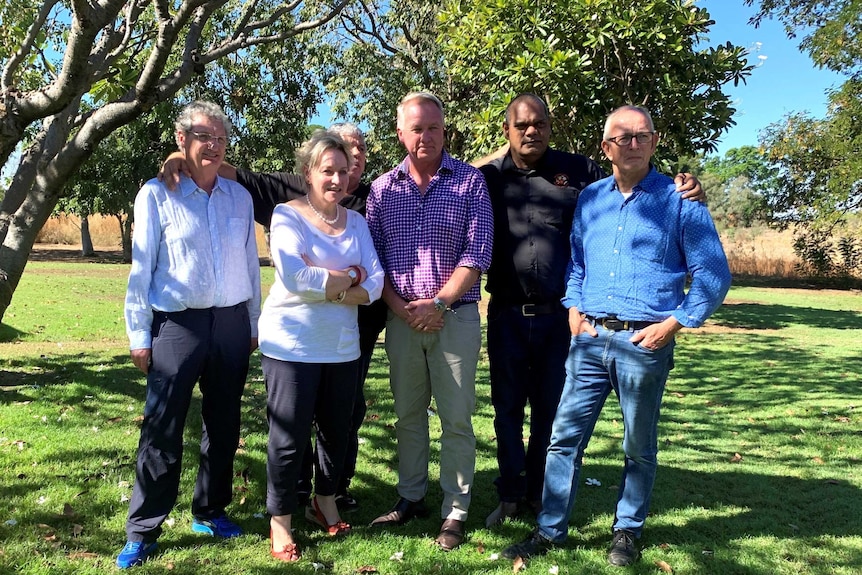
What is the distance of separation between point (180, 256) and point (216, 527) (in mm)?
1572

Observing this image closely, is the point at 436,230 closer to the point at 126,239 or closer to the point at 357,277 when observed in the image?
the point at 357,277

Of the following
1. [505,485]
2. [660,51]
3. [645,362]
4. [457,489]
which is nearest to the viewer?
[645,362]

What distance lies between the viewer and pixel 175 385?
3.23m

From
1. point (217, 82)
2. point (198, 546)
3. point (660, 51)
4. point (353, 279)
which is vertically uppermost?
point (217, 82)

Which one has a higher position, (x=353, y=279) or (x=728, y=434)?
(x=353, y=279)

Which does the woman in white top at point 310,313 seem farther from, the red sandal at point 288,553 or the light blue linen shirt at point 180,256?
the light blue linen shirt at point 180,256

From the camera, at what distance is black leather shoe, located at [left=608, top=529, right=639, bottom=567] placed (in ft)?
11.4

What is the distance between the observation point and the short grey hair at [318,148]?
3415 millimetres

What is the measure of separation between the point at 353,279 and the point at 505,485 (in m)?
1.69

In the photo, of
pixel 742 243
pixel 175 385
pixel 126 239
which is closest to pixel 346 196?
pixel 175 385

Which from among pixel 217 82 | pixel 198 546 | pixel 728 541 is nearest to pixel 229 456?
pixel 198 546

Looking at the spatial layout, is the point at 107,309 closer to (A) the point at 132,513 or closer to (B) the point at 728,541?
(A) the point at 132,513

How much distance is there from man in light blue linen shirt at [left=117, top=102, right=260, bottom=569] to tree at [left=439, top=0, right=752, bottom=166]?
701cm

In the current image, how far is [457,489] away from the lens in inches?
147
